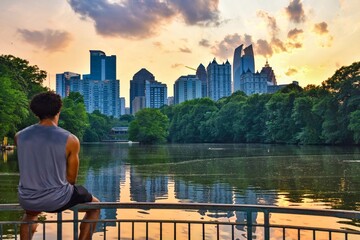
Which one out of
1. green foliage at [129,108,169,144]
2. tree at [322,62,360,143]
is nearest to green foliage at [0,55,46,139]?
green foliage at [129,108,169,144]

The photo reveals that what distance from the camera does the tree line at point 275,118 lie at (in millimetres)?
78812

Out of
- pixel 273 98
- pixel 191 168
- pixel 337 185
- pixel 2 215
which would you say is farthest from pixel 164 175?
A: pixel 273 98

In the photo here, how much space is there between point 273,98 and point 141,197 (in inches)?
3274

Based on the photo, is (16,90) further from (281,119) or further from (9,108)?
(281,119)

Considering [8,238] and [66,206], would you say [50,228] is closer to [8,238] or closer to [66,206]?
[8,238]

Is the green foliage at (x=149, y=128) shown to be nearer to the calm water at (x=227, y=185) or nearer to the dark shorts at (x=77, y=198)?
the calm water at (x=227, y=185)

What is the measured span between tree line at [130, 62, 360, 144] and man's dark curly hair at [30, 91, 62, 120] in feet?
236

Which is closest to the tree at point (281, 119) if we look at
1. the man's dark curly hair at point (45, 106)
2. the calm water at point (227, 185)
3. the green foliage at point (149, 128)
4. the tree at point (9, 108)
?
the green foliage at point (149, 128)

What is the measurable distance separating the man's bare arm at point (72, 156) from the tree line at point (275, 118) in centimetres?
7195

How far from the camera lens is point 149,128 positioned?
12575 cm

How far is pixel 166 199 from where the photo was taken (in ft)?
75.3

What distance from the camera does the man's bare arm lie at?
4254 mm

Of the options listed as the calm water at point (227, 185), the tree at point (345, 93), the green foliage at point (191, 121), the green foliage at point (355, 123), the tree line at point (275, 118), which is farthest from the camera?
the green foliage at point (191, 121)

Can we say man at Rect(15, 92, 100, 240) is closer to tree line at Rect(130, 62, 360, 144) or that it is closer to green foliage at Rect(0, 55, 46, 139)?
green foliage at Rect(0, 55, 46, 139)
